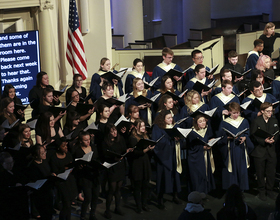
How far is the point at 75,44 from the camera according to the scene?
27.3ft

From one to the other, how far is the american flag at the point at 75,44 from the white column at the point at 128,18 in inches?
231

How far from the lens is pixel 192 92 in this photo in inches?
251

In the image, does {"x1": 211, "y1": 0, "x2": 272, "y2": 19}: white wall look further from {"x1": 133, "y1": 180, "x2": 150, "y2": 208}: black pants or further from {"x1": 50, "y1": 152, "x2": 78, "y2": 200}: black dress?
{"x1": 50, "y1": 152, "x2": 78, "y2": 200}: black dress

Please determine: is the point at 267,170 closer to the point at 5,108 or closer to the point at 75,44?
the point at 5,108

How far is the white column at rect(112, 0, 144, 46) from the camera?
547 inches

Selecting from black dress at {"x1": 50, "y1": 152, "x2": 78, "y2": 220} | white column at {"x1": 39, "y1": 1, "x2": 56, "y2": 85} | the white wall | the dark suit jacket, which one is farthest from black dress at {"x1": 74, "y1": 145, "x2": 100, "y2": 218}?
the white wall

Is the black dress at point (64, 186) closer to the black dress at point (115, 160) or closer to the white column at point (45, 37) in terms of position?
the black dress at point (115, 160)

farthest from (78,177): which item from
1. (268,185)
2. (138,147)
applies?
(268,185)

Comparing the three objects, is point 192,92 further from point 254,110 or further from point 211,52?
point 211,52

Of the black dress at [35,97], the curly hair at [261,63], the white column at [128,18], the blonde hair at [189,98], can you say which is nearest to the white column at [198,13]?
the white column at [128,18]

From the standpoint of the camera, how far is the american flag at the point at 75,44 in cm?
824

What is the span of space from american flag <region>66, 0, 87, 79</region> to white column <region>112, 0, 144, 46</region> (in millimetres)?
5870

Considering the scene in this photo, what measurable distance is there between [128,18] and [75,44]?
6.03 m

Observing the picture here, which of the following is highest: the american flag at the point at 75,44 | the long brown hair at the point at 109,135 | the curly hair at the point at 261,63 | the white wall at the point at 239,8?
the white wall at the point at 239,8
